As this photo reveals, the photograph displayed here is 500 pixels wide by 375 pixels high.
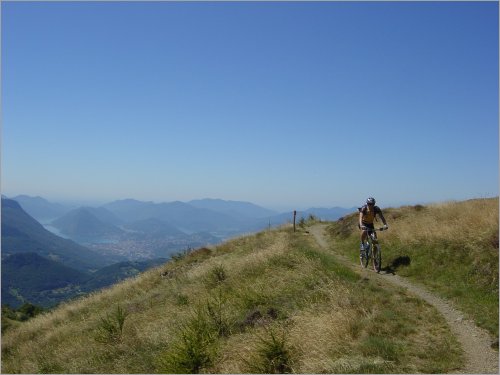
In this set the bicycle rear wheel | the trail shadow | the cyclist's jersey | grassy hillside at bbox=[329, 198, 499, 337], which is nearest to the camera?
grassy hillside at bbox=[329, 198, 499, 337]

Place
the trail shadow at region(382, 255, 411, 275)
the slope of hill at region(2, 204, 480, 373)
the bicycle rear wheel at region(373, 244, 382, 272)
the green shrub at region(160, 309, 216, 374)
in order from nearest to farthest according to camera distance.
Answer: the slope of hill at region(2, 204, 480, 373) < the green shrub at region(160, 309, 216, 374) < the trail shadow at region(382, 255, 411, 275) < the bicycle rear wheel at region(373, 244, 382, 272)

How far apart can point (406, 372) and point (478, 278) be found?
6.66 m

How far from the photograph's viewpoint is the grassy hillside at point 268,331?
317 inches

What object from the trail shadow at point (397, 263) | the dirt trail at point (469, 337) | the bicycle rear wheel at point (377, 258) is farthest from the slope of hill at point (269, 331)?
the trail shadow at point (397, 263)

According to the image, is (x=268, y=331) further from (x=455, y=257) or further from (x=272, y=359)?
(x=455, y=257)

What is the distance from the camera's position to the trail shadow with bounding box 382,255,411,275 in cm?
1597

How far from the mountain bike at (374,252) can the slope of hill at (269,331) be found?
1894 millimetres

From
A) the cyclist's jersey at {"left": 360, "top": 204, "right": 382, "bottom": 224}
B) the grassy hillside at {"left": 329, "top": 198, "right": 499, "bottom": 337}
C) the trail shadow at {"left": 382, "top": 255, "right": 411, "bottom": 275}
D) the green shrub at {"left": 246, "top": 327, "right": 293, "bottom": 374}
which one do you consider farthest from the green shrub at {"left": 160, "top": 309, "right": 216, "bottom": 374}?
the cyclist's jersey at {"left": 360, "top": 204, "right": 382, "bottom": 224}

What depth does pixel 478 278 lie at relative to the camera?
478 inches

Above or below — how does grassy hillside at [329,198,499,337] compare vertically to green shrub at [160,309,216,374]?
above

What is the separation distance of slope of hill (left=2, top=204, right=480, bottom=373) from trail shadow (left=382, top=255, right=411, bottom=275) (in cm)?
213

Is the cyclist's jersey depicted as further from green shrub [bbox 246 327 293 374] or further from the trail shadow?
green shrub [bbox 246 327 293 374]

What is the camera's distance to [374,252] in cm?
1659

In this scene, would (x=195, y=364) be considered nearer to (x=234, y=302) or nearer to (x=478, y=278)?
(x=234, y=302)
